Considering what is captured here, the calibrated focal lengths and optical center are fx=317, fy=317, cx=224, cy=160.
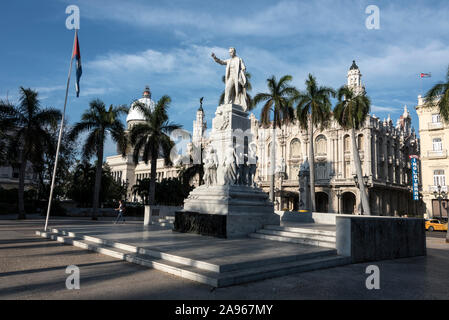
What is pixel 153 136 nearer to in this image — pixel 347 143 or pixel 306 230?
pixel 306 230

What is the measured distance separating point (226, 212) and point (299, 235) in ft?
8.83

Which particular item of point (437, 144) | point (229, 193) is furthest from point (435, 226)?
point (229, 193)

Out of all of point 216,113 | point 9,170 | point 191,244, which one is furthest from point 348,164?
point 9,170

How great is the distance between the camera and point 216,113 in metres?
14.5

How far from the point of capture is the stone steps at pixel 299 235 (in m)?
9.86

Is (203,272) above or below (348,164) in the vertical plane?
below

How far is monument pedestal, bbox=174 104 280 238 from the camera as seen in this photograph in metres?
11.7

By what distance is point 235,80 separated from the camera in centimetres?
1441

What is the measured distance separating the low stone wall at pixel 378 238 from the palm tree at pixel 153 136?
63.6 feet

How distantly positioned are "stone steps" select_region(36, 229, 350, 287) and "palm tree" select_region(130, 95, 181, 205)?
17.2m

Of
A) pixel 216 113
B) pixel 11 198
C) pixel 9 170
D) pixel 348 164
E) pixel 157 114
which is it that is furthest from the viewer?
pixel 9 170
